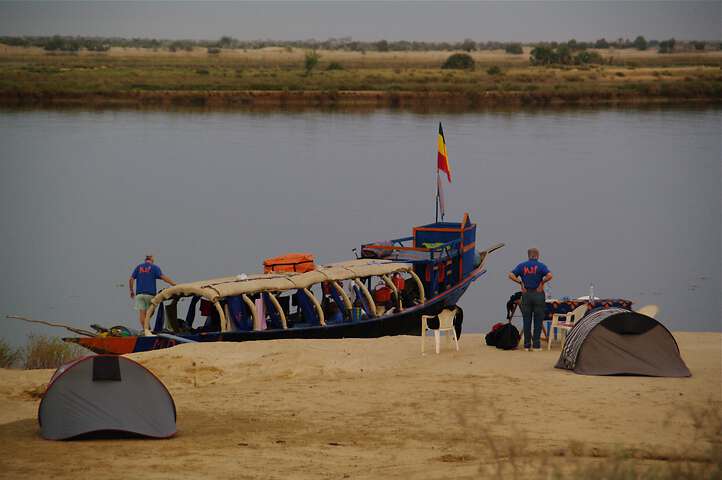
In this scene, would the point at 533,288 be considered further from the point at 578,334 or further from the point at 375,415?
the point at 375,415

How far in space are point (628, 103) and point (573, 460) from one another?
7481 cm

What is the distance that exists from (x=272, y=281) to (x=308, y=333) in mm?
1046

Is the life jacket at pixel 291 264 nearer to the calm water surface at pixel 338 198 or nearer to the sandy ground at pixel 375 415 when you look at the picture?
the sandy ground at pixel 375 415

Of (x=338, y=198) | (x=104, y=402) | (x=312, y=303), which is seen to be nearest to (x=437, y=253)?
(x=312, y=303)

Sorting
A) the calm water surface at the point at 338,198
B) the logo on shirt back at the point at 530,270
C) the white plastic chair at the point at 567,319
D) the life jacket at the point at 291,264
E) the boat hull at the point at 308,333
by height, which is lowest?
the calm water surface at the point at 338,198

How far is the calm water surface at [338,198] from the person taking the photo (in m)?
30.1

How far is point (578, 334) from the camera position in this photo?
55.7ft

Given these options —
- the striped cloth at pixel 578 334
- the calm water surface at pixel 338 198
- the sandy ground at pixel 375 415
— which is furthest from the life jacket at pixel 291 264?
the striped cloth at pixel 578 334

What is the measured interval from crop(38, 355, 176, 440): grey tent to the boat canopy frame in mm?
5659

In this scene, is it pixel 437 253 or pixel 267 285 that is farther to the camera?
pixel 437 253

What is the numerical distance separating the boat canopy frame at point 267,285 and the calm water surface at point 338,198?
164 inches

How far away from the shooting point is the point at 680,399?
15.1m

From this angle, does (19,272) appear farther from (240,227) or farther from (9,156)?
(9,156)

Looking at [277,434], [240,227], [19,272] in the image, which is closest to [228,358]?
[277,434]
